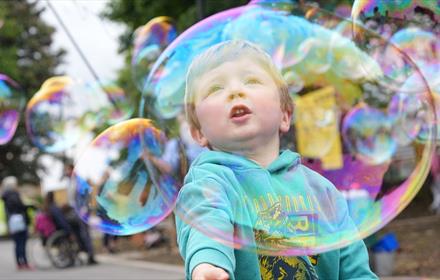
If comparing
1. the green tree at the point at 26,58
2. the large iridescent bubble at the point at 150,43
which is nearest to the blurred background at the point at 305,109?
the large iridescent bubble at the point at 150,43

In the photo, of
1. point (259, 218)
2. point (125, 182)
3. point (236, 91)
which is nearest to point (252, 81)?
point (236, 91)

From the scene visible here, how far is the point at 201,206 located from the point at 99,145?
2494 mm

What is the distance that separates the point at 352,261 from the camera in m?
1.93

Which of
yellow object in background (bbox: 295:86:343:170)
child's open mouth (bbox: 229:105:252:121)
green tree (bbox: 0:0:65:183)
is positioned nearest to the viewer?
child's open mouth (bbox: 229:105:252:121)

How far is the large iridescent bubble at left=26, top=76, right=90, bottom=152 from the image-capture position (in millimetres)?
7414

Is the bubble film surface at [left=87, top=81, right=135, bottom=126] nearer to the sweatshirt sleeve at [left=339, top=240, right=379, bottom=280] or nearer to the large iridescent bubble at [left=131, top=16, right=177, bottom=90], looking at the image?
the large iridescent bubble at [left=131, top=16, right=177, bottom=90]

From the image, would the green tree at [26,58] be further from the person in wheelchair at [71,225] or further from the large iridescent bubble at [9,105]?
the large iridescent bubble at [9,105]

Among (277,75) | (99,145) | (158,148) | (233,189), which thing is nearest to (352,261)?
(233,189)

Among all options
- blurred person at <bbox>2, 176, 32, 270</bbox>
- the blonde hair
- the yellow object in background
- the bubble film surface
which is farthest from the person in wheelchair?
the blonde hair

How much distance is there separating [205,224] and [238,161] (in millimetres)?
211

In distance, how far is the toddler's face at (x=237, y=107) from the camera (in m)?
1.80

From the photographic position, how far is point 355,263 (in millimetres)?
1909

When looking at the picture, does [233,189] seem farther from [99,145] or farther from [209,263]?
[99,145]

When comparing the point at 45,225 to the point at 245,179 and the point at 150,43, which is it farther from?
the point at 245,179
